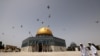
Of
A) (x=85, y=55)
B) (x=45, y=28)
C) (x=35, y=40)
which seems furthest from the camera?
(x=45, y=28)

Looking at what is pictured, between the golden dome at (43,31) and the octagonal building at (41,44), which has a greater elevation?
the golden dome at (43,31)

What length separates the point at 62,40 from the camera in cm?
5566

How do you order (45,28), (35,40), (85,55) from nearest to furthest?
(85,55) → (35,40) → (45,28)

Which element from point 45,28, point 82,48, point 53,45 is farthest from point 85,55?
point 45,28

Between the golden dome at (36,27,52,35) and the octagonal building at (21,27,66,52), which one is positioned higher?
the golden dome at (36,27,52,35)

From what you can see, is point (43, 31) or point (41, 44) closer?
point (41, 44)

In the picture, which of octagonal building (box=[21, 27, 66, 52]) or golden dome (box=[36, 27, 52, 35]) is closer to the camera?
octagonal building (box=[21, 27, 66, 52])

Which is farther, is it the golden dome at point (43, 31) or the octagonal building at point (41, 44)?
the golden dome at point (43, 31)

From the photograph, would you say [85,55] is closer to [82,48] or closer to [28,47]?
[82,48]

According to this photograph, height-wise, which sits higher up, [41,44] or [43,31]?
[43,31]

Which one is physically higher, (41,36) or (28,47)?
(41,36)

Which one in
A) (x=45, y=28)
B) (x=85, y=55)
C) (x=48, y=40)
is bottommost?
(x=85, y=55)

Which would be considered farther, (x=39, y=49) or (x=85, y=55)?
(x=39, y=49)

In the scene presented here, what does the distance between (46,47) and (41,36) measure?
3.96 metres
